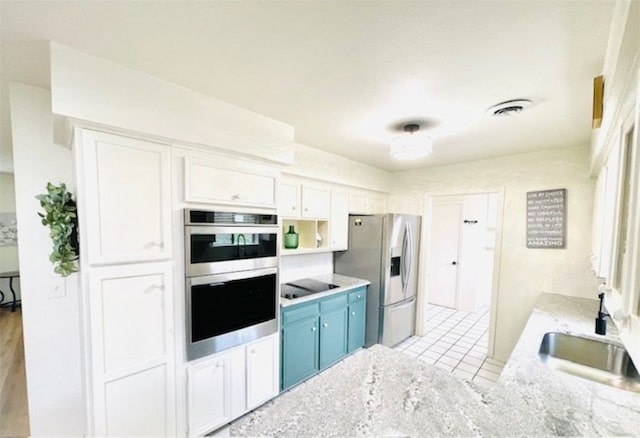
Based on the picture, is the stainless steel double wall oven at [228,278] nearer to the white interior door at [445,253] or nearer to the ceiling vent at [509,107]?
the ceiling vent at [509,107]

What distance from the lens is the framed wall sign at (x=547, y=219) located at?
2.75 metres

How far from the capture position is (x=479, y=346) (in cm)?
351

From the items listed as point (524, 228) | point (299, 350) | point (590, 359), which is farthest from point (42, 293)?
point (524, 228)

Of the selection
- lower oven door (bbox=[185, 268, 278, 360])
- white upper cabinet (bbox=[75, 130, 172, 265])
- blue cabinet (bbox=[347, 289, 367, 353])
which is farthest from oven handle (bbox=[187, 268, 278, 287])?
blue cabinet (bbox=[347, 289, 367, 353])

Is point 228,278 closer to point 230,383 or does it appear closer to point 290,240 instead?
point 230,383

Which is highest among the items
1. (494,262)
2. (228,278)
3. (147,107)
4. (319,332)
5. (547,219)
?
(147,107)

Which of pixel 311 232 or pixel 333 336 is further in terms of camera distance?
pixel 311 232

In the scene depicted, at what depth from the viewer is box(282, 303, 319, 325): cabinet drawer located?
2418mm

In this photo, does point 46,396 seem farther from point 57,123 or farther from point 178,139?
point 178,139

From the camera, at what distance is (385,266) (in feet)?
10.8

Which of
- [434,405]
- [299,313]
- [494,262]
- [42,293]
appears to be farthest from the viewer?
[494,262]

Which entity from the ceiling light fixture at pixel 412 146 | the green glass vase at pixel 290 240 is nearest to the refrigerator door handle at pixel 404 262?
the green glass vase at pixel 290 240

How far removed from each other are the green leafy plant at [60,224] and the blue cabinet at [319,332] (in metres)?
1.55

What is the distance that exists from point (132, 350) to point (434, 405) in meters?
1.66
